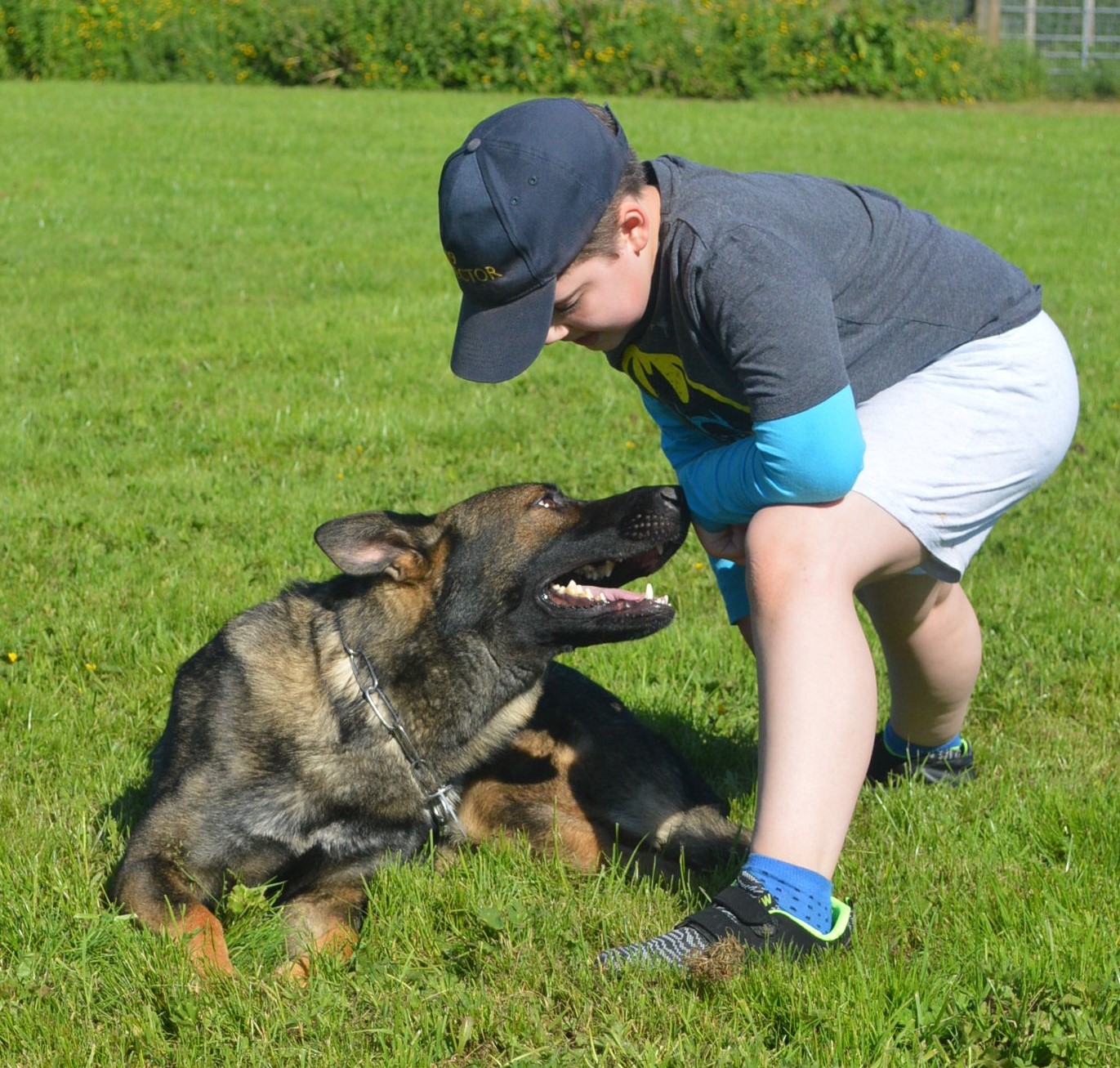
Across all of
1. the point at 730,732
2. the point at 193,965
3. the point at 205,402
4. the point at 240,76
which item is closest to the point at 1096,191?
the point at 205,402

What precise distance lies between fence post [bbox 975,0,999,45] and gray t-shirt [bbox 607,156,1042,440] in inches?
998

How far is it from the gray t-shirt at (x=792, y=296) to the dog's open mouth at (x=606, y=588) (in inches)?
16.2

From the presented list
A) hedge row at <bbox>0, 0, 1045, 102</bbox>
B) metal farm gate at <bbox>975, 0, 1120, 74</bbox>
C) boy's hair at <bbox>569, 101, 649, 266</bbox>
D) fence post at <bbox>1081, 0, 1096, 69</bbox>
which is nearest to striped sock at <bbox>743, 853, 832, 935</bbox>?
boy's hair at <bbox>569, 101, 649, 266</bbox>

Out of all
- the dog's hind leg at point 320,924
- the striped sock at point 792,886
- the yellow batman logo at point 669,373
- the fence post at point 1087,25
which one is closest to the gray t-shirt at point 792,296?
the yellow batman logo at point 669,373

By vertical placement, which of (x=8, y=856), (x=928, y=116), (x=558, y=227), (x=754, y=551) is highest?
(x=558, y=227)

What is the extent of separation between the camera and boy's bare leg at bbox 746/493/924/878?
2832mm

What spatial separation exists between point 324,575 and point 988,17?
25.2 m

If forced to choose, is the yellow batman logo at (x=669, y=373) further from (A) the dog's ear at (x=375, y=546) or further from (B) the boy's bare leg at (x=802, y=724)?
(A) the dog's ear at (x=375, y=546)

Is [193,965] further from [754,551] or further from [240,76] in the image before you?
[240,76]

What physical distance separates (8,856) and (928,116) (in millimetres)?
20208

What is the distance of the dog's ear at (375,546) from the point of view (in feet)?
11.9

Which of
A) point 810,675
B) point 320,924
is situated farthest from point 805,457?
point 320,924

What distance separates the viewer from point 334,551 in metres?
3.61

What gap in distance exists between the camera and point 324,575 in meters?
5.40
